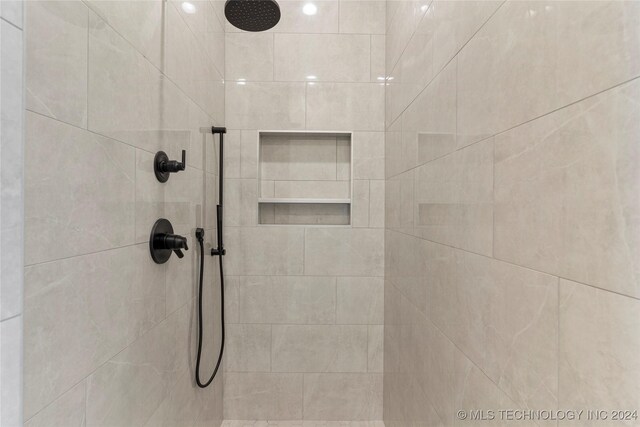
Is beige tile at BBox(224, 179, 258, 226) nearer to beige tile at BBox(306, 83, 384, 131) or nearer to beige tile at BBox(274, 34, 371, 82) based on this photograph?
beige tile at BBox(306, 83, 384, 131)

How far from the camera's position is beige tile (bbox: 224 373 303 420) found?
1.93 meters

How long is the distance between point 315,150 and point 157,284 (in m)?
1.20

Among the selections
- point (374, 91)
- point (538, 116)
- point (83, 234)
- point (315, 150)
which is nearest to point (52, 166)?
point (83, 234)

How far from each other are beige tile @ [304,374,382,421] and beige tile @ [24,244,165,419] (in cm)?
124

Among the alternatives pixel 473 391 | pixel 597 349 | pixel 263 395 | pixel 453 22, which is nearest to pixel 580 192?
pixel 597 349

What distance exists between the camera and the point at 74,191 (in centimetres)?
71

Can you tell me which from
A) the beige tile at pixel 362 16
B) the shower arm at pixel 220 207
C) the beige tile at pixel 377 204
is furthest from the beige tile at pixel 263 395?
the beige tile at pixel 362 16

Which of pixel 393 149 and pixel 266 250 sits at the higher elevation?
pixel 393 149

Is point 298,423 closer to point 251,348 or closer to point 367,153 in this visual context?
point 251,348

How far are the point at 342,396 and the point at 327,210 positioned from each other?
110 centimetres

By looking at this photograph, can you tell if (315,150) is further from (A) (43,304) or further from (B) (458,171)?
(A) (43,304)

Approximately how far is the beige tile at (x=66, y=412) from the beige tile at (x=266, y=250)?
1176 millimetres

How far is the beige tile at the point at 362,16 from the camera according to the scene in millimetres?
1908

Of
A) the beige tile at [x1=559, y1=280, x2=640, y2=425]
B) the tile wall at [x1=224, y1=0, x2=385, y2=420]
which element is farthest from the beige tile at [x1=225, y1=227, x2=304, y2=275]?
the beige tile at [x1=559, y1=280, x2=640, y2=425]
